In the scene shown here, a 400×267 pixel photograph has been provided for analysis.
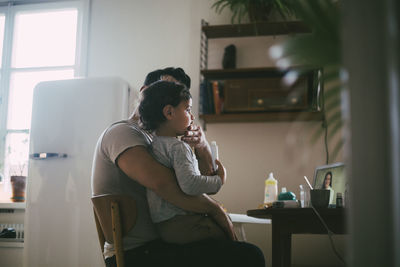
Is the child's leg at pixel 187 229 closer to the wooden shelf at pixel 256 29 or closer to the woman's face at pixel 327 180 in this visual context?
the woman's face at pixel 327 180

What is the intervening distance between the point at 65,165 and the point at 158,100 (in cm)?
167

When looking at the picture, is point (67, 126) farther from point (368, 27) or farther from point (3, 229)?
point (368, 27)

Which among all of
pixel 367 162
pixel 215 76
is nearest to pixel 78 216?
pixel 215 76

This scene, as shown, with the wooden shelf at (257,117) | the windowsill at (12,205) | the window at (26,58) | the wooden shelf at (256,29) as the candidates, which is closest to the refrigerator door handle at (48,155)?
the windowsill at (12,205)

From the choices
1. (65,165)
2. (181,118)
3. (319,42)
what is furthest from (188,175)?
(65,165)

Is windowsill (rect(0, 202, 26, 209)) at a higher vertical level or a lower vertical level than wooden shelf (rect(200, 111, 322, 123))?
lower

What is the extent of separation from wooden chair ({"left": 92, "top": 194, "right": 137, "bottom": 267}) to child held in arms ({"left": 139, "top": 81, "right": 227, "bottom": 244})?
0.09 metres

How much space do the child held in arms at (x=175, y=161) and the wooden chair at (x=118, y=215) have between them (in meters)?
0.09

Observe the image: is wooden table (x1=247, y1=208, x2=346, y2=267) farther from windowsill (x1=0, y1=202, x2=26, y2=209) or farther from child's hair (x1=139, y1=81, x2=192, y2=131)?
windowsill (x1=0, y1=202, x2=26, y2=209)

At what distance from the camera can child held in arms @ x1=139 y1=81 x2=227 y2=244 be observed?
1293mm

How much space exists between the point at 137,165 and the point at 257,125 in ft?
6.83

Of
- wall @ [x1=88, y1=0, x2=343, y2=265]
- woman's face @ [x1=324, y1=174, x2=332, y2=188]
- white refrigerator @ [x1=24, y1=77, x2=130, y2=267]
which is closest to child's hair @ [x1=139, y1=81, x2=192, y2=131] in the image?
woman's face @ [x1=324, y1=174, x2=332, y2=188]

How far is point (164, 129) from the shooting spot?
1492 mm

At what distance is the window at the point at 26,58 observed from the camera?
12.4 feet
